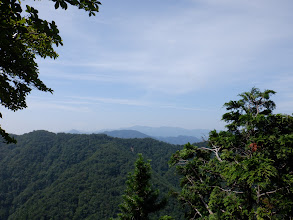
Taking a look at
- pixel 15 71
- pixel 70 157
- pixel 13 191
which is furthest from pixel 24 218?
pixel 15 71

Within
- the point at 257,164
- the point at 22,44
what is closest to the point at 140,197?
the point at 257,164

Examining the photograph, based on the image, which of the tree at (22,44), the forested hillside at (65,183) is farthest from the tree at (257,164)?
the forested hillside at (65,183)

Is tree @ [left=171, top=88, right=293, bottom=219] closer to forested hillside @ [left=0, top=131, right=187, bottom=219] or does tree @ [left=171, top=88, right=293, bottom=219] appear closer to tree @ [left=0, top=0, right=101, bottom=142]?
tree @ [left=0, top=0, right=101, bottom=142]

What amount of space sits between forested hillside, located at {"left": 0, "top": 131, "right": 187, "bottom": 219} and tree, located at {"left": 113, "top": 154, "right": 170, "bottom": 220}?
89.3m

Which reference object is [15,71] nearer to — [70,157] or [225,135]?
[225,135]

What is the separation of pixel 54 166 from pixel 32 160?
1156 inches

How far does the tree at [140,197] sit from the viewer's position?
14047 millimetres

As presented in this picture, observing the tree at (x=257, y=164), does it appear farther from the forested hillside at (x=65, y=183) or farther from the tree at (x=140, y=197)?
the forested hillside at (x=65, y=183)

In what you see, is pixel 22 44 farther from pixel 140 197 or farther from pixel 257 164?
pixel 140 197

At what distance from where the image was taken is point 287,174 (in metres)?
6.39

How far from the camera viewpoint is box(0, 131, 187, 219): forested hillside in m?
104

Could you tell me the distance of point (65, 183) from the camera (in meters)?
129

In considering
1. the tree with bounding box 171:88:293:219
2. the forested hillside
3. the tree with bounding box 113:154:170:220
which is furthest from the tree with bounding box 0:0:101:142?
the forested hillside

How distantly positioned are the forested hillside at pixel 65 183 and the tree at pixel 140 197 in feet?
293
